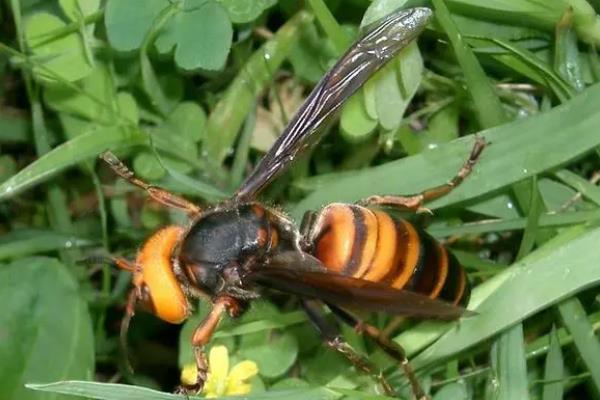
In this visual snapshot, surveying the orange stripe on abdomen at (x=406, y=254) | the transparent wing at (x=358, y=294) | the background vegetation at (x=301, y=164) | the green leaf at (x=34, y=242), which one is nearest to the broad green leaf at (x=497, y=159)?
the background vegetation at (x=301, y=164)

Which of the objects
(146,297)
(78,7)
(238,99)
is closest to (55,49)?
(78,7)

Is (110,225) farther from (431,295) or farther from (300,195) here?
(431,295)

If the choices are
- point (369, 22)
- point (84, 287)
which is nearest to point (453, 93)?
point (369, 22)

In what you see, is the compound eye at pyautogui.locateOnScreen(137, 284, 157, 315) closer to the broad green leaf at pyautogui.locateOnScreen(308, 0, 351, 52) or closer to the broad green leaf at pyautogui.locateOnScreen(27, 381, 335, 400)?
the broad green leaf at pyautogui.locateOnScreen(27, 381, 335, 400)

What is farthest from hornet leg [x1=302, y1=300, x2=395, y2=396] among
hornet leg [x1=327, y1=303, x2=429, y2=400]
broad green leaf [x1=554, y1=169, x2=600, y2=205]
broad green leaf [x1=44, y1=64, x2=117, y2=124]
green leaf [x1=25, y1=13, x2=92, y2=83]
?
green leaf [x1=25, y1=13, x2=92, y2=83]

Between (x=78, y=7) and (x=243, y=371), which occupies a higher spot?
(x=78, y=7)

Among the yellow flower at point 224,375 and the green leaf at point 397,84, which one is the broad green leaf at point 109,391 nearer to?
the yellow flower at point 224,375

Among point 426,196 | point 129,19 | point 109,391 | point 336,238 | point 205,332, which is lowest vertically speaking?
point 109,391

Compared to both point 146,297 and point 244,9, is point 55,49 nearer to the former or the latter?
point 244,9
